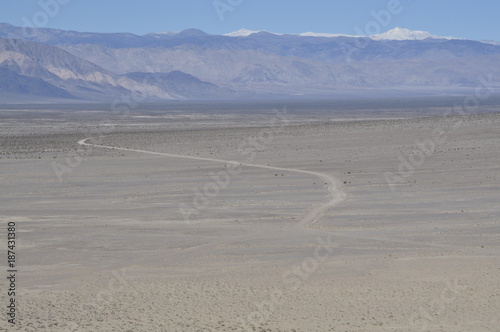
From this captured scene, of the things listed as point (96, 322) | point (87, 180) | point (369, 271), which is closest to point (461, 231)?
point (369, 271)

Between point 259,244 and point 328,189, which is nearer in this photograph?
point 259,244

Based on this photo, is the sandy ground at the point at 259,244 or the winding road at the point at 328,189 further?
the winding road at the point at 328,189

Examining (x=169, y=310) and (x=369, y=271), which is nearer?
(x=169, y=310)

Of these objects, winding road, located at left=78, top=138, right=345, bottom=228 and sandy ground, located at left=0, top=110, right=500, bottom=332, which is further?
winding road, located at left=78, top=138, right=345, bottom=228

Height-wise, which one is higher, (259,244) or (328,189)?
(328,189)

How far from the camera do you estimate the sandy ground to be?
11297 millimetres

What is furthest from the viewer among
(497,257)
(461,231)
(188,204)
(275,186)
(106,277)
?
(275,186)

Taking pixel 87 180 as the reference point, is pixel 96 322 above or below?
below

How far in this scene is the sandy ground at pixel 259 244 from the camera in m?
11.3

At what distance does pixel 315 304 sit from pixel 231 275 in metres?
2.10

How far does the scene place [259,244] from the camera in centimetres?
1580

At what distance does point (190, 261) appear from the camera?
47.4ft

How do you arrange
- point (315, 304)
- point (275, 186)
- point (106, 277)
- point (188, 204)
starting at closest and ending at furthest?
point (315, 304) → point (106, 277) → point (188, 204) → point (275, 186)

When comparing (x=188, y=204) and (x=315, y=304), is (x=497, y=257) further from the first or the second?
(x=188, y=204)
